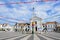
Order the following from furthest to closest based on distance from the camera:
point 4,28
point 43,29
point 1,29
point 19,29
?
point 4,28 → point 1,29 → point 19,29 → point 43,29

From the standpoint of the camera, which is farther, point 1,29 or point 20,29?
point 1,29

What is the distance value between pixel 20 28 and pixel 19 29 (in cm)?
170

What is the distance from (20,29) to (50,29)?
15163mm

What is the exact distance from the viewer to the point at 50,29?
29359 mm

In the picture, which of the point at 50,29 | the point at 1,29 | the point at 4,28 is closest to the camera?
the point at 50,29

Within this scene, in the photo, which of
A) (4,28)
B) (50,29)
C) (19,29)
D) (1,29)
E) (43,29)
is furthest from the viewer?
(4,28)

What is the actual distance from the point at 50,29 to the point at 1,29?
45.5 metres

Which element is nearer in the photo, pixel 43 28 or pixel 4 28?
pixel 43 28

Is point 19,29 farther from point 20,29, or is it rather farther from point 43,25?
point 43,25

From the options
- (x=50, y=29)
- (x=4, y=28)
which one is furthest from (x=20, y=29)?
(x=4, y=28)

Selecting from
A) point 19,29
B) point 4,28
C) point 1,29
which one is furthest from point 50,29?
point 4,28

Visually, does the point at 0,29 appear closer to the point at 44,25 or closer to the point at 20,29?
the point at 20,29

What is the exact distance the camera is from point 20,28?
145ft

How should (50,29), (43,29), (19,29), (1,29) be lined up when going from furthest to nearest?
(1,29), (19,29), (50,29), (43,29)
